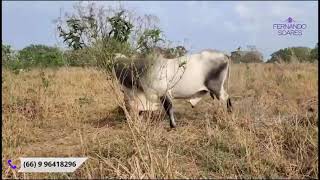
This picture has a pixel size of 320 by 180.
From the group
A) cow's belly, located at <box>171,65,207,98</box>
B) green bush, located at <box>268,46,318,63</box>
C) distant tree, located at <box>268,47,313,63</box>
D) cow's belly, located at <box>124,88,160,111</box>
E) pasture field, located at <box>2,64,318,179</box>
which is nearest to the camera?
pasture field, located at <box>2,64,318,179</box>

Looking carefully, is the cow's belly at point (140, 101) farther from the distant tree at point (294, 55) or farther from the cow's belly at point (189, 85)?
the distant tree at point (294, 55)

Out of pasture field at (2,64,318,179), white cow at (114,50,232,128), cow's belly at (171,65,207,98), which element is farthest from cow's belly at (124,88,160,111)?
cow's belly at (171,65,207,98)

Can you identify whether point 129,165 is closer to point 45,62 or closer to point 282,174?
point 282,174

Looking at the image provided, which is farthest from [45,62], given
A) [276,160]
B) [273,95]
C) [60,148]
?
[276,160]

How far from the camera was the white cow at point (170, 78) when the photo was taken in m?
6.77

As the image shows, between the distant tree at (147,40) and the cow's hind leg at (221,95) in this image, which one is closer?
the distant tree at (147,40)

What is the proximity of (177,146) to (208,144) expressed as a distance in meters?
0.38

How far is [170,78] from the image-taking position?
23.7 feet

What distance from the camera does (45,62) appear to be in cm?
1155

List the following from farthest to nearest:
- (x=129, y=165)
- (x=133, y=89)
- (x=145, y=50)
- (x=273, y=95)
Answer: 1. (x=273, y=95)
2. (x=133, y=89)
3. (x=145, y=50)
4. (x=129, y=165)

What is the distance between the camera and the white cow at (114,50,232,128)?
6770 millimetres

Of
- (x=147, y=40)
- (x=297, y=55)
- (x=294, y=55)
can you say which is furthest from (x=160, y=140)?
(x=297, y=55)

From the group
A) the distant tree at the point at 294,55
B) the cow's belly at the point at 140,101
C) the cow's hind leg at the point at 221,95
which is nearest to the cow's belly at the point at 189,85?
the cow's hind leg at the point at 221,95

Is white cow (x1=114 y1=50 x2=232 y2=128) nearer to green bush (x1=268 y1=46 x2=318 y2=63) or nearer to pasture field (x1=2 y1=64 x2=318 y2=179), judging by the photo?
pasture field (x1=2 y1=64 x2=318 y2=179)
